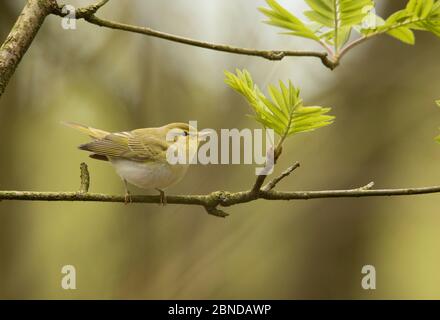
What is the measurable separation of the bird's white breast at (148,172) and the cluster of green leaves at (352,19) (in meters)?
0.79

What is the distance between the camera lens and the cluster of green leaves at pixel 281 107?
651 millimetres

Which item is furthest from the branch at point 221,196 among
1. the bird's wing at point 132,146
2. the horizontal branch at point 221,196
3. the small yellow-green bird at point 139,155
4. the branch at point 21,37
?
the bird's wing at point 132,146

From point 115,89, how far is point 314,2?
3.03 meters

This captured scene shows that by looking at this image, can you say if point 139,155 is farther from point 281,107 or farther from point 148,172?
point 281,107

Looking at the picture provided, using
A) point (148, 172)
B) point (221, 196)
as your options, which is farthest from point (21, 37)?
point (148, 172)

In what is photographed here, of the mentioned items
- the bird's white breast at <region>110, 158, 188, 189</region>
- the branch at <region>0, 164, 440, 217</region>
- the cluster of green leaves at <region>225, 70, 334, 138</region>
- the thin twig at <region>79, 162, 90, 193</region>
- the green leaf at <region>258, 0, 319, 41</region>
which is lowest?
the branch at <region>0, 164, 440, 217</region>

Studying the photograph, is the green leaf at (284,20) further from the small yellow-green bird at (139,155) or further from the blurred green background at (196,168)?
the blurred green background at (196,168)

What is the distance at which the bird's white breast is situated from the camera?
1.49 metres

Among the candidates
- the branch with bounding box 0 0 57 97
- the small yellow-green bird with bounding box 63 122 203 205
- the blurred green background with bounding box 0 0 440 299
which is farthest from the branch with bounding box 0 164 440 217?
the blurred green background with bounding box 0 0 440 299

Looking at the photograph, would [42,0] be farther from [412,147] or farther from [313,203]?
[412,147]

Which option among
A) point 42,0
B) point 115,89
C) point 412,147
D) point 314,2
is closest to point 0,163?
point 115,89

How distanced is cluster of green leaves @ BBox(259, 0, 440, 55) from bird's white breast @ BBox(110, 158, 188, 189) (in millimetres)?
794

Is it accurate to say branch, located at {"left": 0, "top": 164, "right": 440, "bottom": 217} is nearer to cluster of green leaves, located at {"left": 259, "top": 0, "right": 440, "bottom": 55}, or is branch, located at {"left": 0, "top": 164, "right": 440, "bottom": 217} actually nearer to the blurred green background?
cluster of green leaves, located at {"left": 259, "top": 0, "right": 440, "bottom": 55}

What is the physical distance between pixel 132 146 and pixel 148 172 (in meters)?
0.16
